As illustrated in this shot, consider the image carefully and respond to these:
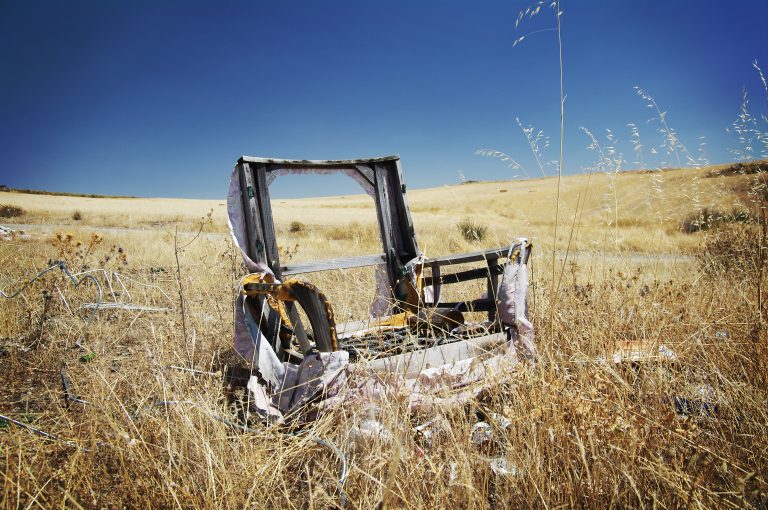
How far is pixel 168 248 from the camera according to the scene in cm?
791

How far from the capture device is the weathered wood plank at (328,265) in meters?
3.01

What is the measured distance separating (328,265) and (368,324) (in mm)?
999

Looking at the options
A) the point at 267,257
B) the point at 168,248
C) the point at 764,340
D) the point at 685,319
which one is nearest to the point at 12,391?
the point at 267,257

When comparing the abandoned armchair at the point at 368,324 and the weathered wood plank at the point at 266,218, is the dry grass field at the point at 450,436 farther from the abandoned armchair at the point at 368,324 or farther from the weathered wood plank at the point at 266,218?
the weathered wood plank at the point at 266,218

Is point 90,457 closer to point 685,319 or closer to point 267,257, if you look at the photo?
point 267,257

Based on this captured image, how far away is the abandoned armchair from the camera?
1925 mm

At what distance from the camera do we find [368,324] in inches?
91.0

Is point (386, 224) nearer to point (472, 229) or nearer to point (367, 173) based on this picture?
point (367, 173)

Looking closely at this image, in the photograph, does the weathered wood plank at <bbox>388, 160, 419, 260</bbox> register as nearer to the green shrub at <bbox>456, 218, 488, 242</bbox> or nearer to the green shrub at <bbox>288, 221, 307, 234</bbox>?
the green shrub at <bbox>456, 218, 488, 242</bbox>

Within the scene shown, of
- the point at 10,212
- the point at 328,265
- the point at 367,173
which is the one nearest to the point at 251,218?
the point at 328,265

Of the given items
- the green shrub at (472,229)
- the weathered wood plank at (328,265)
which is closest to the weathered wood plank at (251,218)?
the weathered wood plank at (328,265)

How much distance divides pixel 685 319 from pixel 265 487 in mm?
2742

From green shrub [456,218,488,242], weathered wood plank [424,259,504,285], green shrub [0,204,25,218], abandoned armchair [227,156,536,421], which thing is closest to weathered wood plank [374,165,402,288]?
abandoned armchair [227,156,536,421]

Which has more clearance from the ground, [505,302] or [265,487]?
[505,302]
